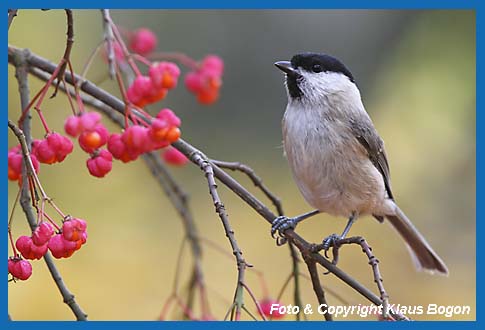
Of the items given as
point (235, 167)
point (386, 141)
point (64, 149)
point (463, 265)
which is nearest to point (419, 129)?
point (386, 141)

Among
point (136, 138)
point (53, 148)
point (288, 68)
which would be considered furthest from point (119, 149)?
point (288, 68)

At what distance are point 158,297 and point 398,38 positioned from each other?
2.68 m

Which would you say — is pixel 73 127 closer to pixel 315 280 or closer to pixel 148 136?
pixel 148 136

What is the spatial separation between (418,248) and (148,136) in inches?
69.4

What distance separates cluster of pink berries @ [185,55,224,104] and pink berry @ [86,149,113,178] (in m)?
0.83

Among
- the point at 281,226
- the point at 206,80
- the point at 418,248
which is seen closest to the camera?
the point at 281,226

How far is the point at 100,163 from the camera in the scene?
1629mm

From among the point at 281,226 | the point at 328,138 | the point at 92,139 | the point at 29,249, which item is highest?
the point at 328,138

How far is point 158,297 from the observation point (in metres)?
3.24

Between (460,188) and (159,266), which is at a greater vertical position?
(460,188)

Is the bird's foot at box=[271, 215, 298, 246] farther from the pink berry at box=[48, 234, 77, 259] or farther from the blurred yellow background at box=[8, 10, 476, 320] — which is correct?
the pink berry at box=[48, 234, 77, 259]

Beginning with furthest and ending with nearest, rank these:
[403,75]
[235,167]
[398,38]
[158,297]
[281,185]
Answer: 1. [398,38]
2. [281,185]
3. [403,75]
4. [158,297]
5. [235,167]

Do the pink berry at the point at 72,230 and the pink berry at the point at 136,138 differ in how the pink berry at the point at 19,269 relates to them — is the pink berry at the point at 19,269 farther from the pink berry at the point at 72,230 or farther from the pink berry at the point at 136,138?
the pink berry at the point at 136,138

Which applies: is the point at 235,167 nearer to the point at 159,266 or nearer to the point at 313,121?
the point at 313,121
